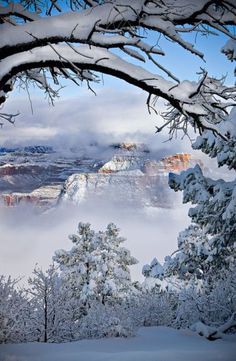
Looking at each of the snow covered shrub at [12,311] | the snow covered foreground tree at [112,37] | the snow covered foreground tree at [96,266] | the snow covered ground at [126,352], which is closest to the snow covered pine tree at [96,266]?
the snow covered foreground tree at [96,266]

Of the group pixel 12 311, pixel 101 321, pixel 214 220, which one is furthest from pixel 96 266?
pixel 214 220

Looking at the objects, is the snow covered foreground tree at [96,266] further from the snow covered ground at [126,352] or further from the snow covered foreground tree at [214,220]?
the snow covered ground at [126,352]

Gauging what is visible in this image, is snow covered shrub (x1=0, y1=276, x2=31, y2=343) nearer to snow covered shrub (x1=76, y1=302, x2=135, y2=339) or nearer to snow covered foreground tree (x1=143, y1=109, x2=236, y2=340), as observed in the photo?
snow covered shrub (x1=76, y1=302, x2=135, y2=339)

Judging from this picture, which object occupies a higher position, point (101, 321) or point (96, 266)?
point (96, 266)

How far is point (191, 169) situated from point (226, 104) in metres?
5.16

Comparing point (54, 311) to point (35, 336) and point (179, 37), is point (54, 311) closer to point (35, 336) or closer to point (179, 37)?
point (35, 336)

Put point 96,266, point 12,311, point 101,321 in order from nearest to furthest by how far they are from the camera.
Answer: point 12,311 → point 101,321 → point 96,266

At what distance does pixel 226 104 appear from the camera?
4055 millimetres

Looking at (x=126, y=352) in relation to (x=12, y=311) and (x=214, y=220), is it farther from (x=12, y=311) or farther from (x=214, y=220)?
(x=12, y=311)

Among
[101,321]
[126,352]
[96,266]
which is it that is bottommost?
[126,352]

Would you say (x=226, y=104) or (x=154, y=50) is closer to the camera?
(x=154, y=50)

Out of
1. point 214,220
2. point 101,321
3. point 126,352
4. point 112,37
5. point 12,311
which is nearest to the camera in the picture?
→ point 112,37

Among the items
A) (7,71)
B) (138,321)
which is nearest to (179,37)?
(7,71)

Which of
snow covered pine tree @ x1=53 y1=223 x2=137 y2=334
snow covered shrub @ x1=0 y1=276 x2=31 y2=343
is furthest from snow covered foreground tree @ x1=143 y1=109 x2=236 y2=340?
snow covered pine tree @ x1=53 y1=223 x2=137 y2=334
